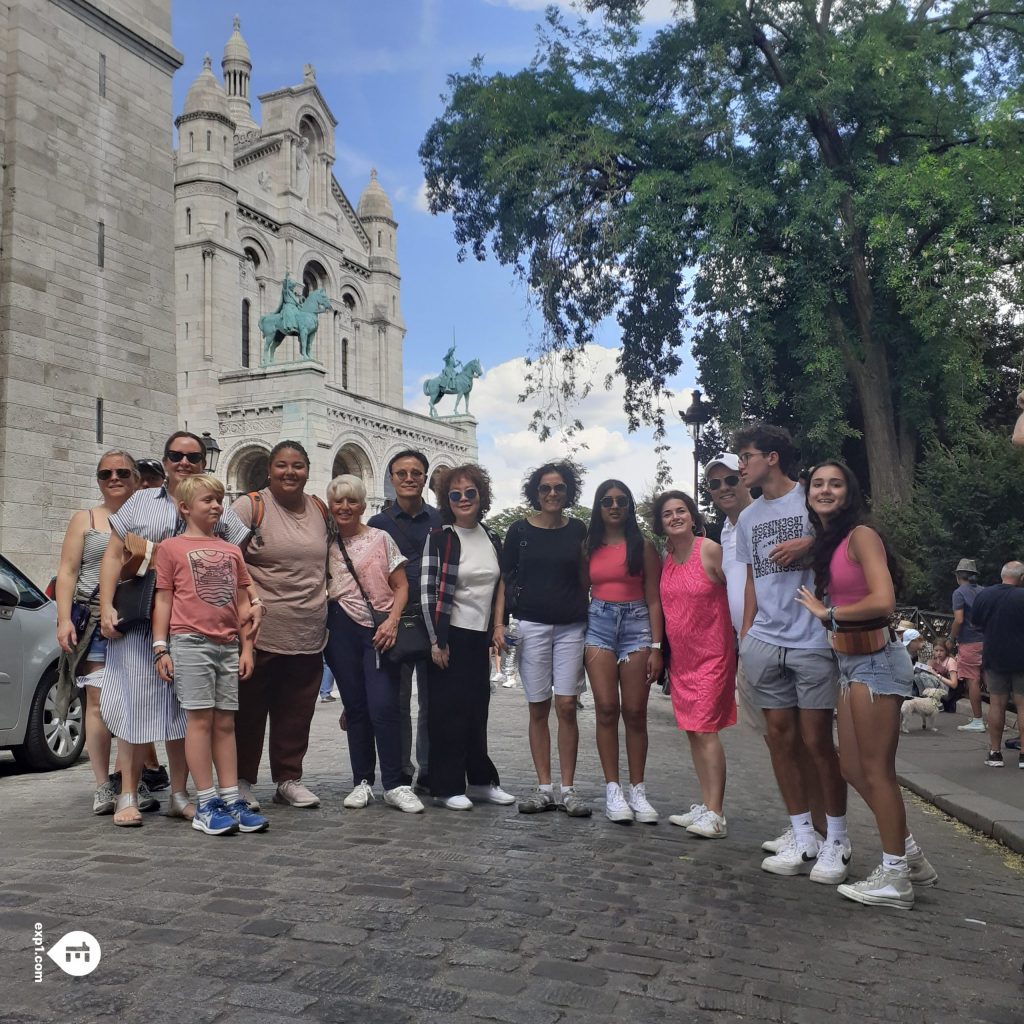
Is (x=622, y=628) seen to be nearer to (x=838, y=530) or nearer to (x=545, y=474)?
(x=545, y=474)

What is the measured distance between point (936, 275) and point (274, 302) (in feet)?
105

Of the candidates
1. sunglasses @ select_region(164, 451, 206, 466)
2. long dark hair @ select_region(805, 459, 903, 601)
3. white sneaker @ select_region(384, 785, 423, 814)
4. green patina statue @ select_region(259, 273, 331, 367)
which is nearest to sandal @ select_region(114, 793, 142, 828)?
white sneaker @ select_region(384, 785, 423, 814)

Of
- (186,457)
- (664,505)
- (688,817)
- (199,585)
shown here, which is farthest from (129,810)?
(664,505)

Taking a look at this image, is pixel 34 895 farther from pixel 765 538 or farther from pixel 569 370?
pixel 569 370

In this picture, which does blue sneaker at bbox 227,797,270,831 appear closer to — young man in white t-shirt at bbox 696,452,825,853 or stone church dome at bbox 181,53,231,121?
young man in white t-shirt at bbox 696,452,825,853

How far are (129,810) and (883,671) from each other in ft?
11.7

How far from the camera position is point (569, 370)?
2233 centimetres

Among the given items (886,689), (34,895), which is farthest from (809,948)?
(34,895)

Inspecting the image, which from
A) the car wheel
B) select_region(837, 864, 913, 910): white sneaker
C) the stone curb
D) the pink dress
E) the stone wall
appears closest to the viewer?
select_region(837, 864, 913, 910): white sneaker

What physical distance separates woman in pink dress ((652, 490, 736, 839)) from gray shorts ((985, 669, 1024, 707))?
426 cm

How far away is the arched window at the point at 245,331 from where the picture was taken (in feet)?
144

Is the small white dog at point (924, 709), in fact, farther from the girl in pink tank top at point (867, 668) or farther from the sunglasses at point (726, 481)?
the girl in pink tank top at point (867, 668)

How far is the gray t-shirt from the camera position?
15.5 ft

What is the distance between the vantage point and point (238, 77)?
5053 centimetres
